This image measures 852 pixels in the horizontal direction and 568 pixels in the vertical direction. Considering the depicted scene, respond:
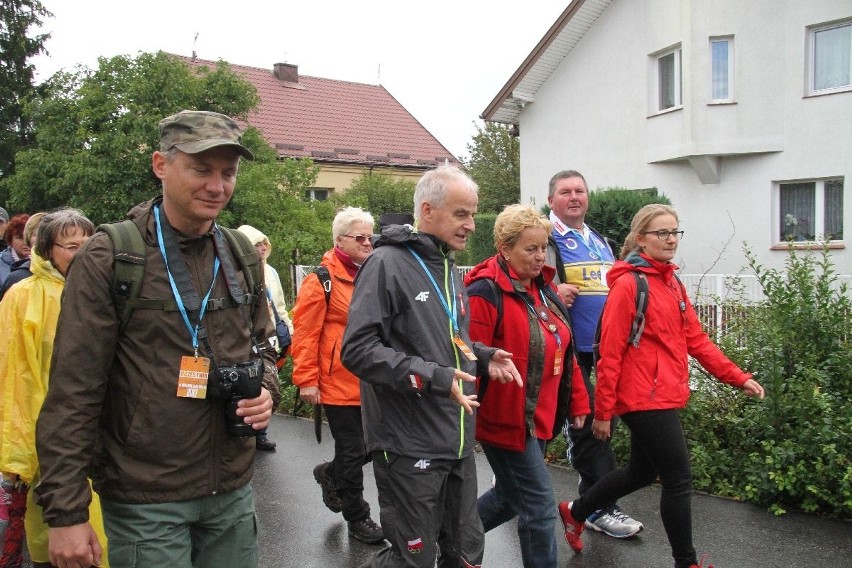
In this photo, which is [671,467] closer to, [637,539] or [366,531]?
[637,539]

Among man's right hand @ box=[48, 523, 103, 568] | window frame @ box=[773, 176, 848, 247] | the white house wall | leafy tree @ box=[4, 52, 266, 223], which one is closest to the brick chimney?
the white house wall

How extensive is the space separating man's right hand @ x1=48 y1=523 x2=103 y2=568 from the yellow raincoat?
54.5 inches

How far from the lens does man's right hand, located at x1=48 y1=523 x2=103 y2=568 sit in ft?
7.59

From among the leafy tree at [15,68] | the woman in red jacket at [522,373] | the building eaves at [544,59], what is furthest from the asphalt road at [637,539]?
the leafy tree at [15,68]

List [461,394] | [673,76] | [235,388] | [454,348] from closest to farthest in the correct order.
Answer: [235,388] → [461,394] → [454,348] → [673,76]

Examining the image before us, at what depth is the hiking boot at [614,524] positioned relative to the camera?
16.1 feet

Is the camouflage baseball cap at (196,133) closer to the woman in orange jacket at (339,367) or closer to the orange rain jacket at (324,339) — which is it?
the woman in orange jacket at (339,367)

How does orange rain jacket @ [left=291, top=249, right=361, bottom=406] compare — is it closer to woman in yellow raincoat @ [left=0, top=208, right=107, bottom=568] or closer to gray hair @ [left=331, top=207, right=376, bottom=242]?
gray hair @ [left=331, top=207, right=376, bottom=242]

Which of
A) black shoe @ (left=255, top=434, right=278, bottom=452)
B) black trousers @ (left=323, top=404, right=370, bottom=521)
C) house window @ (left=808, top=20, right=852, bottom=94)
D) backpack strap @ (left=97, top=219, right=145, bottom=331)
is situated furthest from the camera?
house window @ (left=808, top=20, right=852, bottom=94)

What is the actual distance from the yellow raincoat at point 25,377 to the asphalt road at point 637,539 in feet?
5.23

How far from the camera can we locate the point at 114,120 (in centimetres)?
1530

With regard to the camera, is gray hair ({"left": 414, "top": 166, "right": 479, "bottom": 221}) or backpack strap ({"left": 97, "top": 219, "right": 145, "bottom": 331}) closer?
backpack strap ({"left": 97, "top": 219, "right": 145, "bottom": 331})

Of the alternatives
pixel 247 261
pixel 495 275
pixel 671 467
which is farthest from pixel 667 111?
pixel 247 261

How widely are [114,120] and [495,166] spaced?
78.4 ft
